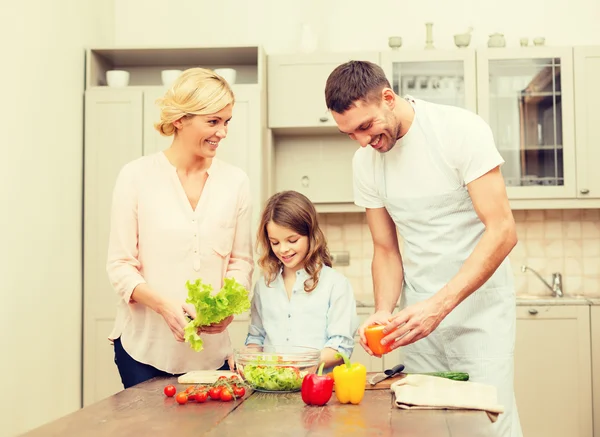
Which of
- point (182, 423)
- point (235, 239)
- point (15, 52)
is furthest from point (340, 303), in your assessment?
point (15, 52)

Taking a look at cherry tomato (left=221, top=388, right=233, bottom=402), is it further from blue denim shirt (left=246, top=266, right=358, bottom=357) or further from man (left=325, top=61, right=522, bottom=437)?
blue denim shirt (left=246, top=266, right=358, bottom=357)

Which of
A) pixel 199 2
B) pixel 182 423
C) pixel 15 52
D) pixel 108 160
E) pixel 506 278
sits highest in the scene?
pixel 199 2

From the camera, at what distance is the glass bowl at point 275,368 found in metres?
1.87

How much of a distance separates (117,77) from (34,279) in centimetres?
131

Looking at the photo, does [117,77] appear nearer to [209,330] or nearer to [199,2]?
[199,2]

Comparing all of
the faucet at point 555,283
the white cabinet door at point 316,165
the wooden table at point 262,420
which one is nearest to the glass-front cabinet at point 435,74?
the white cabinet door at point 316,165

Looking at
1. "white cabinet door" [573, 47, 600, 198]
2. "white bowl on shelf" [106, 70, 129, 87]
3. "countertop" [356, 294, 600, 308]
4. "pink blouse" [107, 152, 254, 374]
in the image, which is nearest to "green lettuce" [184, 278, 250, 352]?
"pink blouse" [107, 152, 254, 374]

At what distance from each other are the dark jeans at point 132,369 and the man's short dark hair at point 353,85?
97cm

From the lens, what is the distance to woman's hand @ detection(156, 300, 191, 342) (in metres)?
2.10

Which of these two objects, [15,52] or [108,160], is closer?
[15,52]

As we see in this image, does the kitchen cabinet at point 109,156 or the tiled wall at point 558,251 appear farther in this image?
the tiled wall at point 558,251

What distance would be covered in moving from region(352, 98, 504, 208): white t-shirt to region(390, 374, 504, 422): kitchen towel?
1.90ft

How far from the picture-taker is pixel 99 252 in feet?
13.0

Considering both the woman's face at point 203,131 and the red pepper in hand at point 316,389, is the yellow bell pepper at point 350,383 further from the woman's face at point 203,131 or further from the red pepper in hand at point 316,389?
the woman's face at point 203,131
